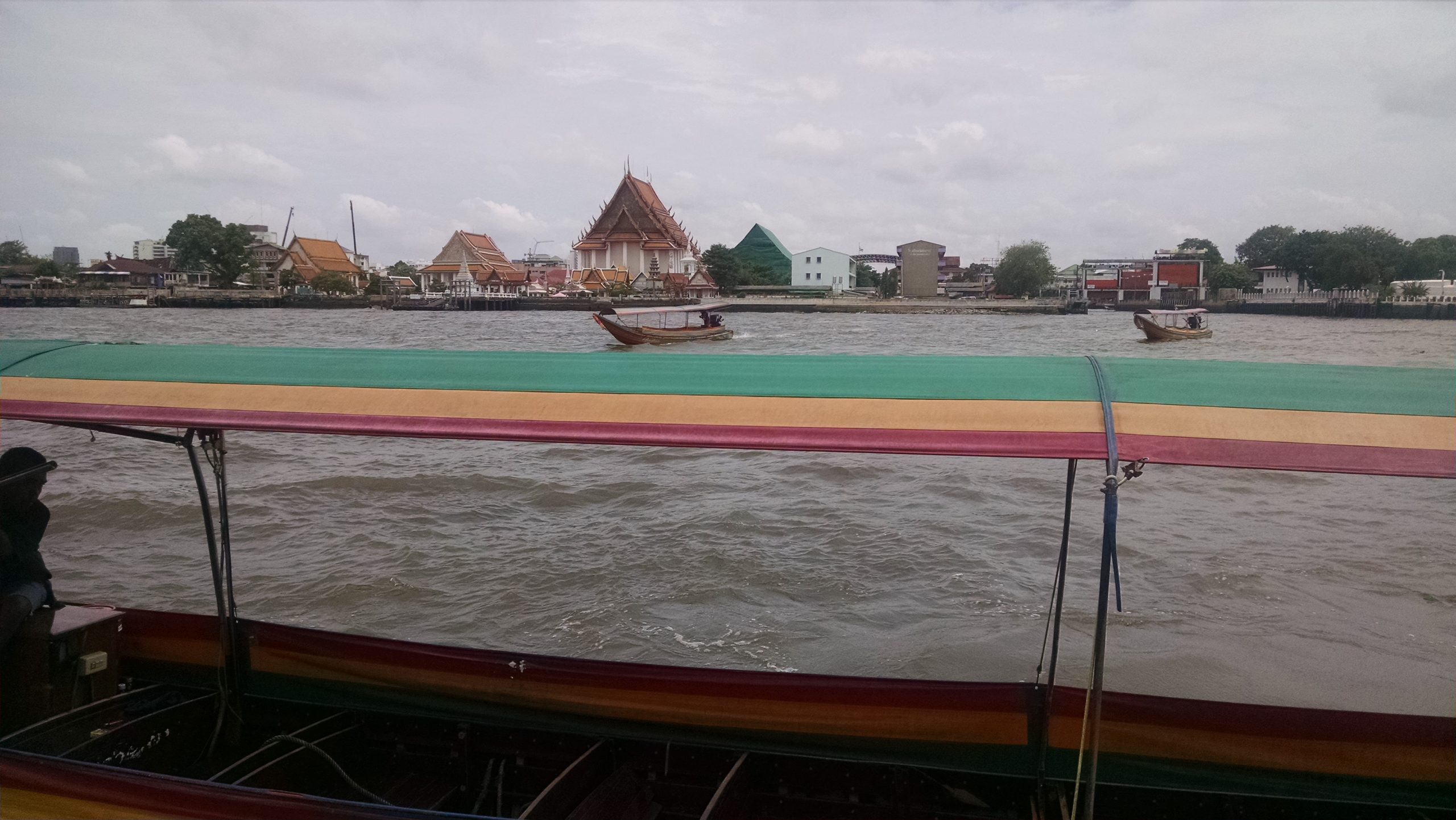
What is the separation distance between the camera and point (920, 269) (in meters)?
65.3

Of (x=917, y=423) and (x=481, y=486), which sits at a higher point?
(x=917, y=423)

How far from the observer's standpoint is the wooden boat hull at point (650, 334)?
23.9 meters

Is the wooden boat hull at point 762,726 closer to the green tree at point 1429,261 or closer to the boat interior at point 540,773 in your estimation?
the boat interior at point 540,773

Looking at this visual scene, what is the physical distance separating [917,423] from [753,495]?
624 centimetres

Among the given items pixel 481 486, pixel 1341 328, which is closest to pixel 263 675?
pixel 481 486

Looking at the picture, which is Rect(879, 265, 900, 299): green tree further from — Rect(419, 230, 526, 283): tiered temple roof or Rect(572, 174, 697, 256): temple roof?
Rect(419, 230, 526, 283): tiered temple roof

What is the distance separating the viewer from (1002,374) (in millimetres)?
2256

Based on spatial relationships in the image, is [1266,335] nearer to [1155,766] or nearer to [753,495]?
[753,495]

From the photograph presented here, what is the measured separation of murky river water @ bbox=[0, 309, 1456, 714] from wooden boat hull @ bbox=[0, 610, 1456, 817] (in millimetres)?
1657

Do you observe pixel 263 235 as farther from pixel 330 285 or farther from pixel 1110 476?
pixel 1110 476

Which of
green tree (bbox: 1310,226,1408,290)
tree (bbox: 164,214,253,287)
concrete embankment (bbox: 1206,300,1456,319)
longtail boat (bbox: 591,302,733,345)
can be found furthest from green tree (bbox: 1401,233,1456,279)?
tree (bbox: 164,214,253,287)

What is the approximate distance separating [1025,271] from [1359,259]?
821 inches

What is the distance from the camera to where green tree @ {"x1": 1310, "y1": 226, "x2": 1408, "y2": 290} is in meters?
46.8

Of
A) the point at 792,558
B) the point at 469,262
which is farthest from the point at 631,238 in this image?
the point at 792,558
